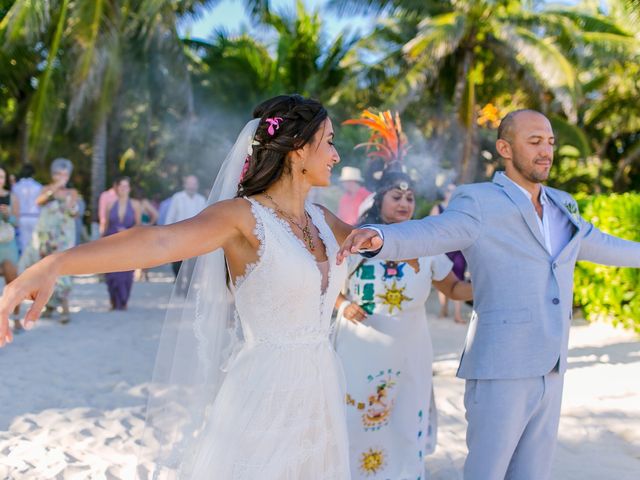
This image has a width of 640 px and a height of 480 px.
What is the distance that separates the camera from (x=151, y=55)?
21969 mm

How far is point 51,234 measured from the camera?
348 inches

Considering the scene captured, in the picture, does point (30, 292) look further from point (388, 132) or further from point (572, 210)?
point (388, 132)

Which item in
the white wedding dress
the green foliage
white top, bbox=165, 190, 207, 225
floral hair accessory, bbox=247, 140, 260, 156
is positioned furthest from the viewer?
white top, bbox=165, 190, 207, 225

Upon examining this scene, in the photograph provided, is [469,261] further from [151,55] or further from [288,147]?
[151,55]

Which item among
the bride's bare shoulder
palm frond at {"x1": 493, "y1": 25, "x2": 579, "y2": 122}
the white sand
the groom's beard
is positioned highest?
palm frond at {"x1": 493, "y1": 25, "x2": 579, "y2": 122}

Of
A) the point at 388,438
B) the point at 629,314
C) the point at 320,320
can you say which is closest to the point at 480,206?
the point at 320,320

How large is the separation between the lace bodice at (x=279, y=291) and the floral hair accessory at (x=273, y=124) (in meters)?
0.30

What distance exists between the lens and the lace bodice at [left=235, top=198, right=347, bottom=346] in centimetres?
259

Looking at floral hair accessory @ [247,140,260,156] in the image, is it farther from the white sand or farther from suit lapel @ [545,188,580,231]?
the white sand

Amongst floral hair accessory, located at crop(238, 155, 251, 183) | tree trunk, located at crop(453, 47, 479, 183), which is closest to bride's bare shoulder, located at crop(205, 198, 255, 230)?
floral hair accessory, located at crop(238, 155, 251, 183)

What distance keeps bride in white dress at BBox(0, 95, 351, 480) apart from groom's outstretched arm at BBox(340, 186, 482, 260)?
0.78 feet

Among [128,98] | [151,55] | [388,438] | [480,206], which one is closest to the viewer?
[480,206]

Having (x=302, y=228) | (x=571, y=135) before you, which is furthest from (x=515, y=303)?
(x=571, y=135)

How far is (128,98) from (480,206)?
23.0 m
